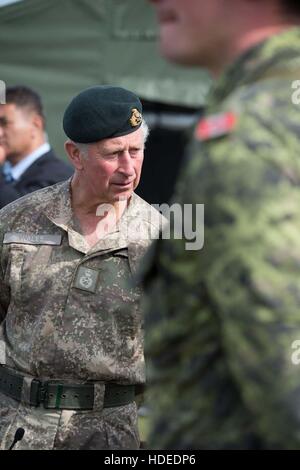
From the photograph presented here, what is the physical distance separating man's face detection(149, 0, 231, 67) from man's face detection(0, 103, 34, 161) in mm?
5122

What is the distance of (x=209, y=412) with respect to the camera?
1.59m

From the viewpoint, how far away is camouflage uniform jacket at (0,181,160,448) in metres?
3.63

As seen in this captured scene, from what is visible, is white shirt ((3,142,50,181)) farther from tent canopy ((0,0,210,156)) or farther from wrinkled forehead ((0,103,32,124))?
tent canopy ((0,0,210,156))

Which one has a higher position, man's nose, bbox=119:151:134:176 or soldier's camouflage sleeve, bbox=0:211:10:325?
man's nose, bbox=119:151:134:176

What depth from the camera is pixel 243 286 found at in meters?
1.43

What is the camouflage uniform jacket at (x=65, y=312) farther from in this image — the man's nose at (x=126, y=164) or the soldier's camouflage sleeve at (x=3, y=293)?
the man's nose at (x=126, y=164)

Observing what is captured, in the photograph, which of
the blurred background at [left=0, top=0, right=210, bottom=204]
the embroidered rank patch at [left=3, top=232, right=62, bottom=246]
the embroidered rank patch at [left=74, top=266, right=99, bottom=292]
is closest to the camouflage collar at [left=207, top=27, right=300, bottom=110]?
the embroidered rank patch at [left=74, top=266, right=99, bottom=292]

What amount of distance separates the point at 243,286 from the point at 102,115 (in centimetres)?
253

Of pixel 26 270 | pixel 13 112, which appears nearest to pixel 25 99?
pixel 13 112

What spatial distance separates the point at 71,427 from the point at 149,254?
7.00 feet

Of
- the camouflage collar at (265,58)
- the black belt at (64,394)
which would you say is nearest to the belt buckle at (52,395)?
the black belt at (64,394)
